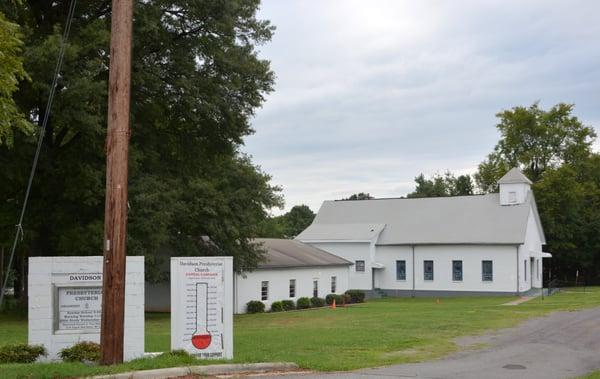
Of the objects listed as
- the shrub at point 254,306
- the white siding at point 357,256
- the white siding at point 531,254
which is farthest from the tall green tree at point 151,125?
the white siding at point 531,254

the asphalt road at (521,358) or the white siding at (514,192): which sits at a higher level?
the white siding at (514,192)

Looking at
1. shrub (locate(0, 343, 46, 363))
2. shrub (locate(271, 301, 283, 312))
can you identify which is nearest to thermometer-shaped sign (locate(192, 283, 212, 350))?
shrub (locate(0, 343, 46, 363))

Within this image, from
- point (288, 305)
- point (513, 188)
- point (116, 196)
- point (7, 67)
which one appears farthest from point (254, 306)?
point (7, 67)

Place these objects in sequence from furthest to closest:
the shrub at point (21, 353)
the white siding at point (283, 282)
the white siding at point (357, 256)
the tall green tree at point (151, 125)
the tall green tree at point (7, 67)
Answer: the white siding at point (357, 256)
the white siding at point (283, 282)
the tall green tree at point (151, 125)
the shrub at point (21, 353)
the tall green tree at point (7, 67)

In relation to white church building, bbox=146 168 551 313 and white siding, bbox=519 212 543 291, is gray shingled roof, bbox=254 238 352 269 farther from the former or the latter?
white siding, bbox=519 212 543 291

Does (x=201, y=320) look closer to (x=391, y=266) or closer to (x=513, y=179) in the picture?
(x=391, y=266)

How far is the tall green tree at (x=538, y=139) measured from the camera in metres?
74.8

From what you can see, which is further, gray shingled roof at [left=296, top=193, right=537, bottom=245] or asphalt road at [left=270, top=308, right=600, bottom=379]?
gray shingled roof at [left=296, top=193, right=537, bottom=245]

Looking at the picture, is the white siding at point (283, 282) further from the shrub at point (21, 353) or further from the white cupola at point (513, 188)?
the shrub at point (21, 353)

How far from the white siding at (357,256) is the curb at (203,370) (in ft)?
155

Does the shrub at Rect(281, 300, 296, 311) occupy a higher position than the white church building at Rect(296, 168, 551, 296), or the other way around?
the white church building at Rect(296, 168, 551, 296)

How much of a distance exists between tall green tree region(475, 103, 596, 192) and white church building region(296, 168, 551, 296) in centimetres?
1430

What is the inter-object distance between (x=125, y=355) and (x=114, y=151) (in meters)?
4.49

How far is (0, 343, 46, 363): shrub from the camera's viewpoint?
14141 mm
